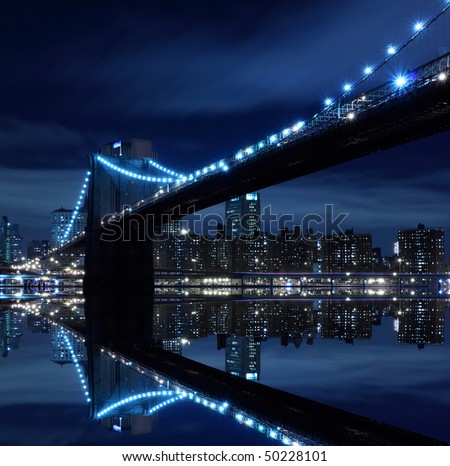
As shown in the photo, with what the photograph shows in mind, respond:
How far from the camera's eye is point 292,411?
7941mm

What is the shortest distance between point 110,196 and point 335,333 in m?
44.4

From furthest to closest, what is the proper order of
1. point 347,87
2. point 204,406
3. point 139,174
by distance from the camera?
point 139,174 → point 347,87 → point 204,406

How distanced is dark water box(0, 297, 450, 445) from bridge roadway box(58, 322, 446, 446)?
24 cm

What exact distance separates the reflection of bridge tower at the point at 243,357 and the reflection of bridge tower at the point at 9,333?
477 centimetres

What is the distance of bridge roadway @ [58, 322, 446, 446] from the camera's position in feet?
21.5

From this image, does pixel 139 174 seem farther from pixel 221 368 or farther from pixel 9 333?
pixel 221 368

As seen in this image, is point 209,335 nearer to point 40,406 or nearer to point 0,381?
point 0,381

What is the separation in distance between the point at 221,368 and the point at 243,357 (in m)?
1.50

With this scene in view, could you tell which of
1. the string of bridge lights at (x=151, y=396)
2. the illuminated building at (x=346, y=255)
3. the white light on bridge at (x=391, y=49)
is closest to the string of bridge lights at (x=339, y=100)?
the white light on bridge at (x=391, y=49)

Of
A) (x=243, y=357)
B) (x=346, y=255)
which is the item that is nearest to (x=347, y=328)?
(x=243, y=357)

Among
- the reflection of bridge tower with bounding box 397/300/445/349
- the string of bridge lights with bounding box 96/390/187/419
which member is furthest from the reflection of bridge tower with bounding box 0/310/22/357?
the reflection of bridge tower with bounding box 397/300/445/349

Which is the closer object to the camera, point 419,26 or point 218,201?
point 419,26

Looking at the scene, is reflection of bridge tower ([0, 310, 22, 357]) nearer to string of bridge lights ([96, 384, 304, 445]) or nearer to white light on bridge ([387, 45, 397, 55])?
string of bridge lights ([96, 384, 304, 445])

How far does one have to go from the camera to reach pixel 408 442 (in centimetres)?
631
